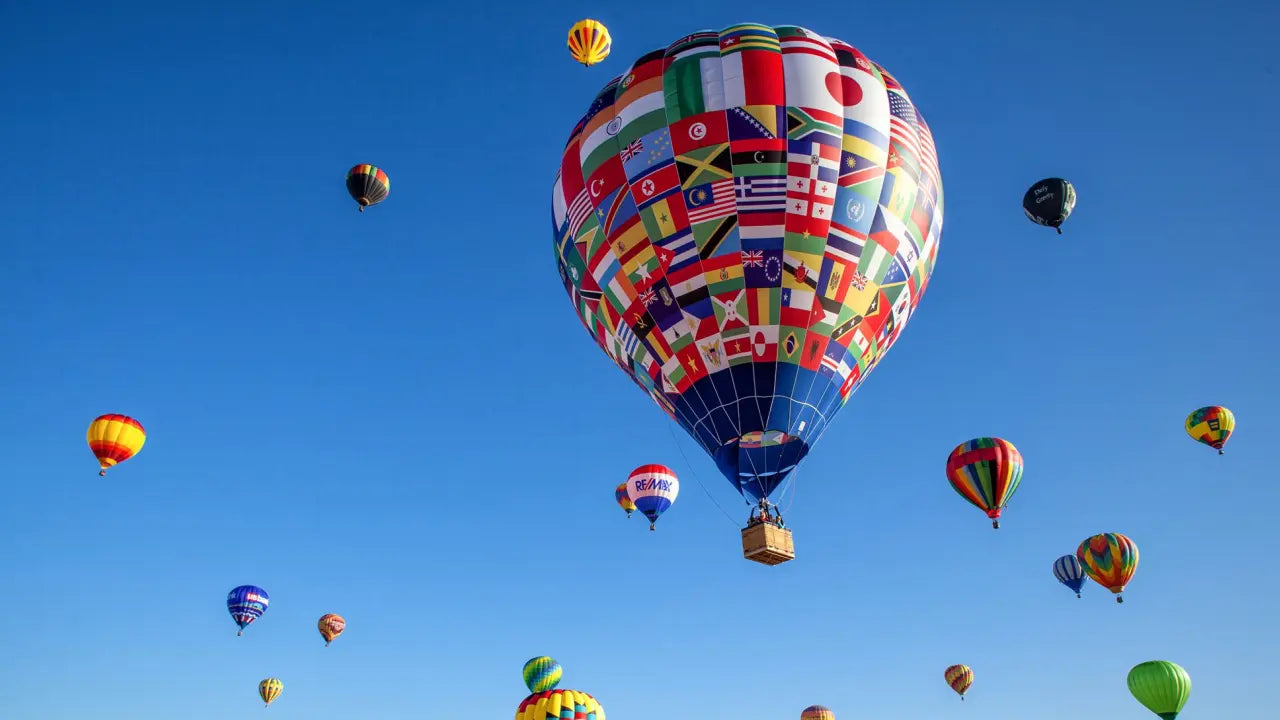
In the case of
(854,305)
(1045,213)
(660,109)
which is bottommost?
(854,305)

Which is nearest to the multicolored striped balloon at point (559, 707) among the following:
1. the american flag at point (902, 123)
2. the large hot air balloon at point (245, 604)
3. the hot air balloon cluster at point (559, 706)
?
the hot air balloon cluster at point (559, 706)

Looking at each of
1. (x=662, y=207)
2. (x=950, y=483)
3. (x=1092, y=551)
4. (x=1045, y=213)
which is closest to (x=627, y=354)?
(x=662, y=207)

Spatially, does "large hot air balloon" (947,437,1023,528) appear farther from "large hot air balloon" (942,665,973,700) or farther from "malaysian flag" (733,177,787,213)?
"large hot air balloon" (942,665,973,700)

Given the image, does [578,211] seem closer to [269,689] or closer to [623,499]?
[623,499]

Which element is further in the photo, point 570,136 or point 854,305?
point 570,136

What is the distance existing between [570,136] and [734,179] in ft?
12.0

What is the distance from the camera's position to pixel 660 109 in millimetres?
15242

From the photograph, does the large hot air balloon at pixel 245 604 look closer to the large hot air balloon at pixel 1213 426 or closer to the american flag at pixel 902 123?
the american flag at pixel 902 123

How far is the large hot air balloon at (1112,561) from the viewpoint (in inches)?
1094

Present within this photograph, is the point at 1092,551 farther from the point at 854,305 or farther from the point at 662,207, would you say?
the point at 662,207

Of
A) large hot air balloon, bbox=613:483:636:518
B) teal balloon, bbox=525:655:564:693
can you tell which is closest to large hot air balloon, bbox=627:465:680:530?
large hot air balloon, bbox=613:483:636:518

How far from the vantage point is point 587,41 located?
23828 mm

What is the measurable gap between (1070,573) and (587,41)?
22.7m

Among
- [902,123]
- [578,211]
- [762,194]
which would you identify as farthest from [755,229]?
[902,123]
